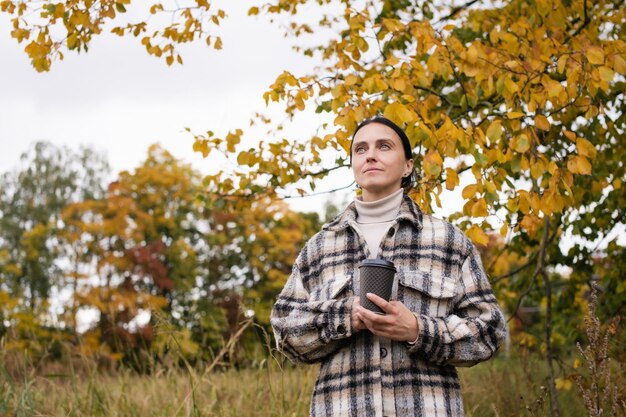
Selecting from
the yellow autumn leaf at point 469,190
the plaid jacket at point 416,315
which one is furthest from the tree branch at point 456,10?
the plaid jacket at point 416,315

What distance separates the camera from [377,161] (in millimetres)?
2250

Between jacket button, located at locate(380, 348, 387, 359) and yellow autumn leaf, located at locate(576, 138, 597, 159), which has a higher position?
yellow autumn leaf, located at locate(576, 138, 597, 159)

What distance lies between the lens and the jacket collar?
217 centimetres

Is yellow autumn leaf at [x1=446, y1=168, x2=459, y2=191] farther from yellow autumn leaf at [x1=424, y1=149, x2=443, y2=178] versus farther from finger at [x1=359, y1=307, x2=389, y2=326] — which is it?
finger at [x1=359, y1=307, x2=389, y2=326]

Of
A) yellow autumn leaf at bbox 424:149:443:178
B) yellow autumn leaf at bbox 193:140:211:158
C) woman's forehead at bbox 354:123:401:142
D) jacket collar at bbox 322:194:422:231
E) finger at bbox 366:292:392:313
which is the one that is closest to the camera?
finger at bbox 366:292:392:313

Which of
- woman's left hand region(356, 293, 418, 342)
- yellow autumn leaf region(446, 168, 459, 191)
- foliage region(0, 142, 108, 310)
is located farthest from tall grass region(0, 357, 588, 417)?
foliage region(0, 142, 108, 310)

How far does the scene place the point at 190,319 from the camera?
16922mm

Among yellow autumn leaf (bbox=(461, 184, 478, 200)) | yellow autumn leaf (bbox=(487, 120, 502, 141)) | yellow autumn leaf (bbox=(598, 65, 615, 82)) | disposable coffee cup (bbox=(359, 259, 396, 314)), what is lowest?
disposable coffee cup (bbox=(359, 259, 396, 314))

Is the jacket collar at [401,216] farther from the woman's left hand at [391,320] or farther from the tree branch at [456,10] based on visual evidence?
the tree branch at [456,10]

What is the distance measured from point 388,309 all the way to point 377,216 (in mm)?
438

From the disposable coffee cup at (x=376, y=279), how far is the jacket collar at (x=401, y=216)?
0.31 m

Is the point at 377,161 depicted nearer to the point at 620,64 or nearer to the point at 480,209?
the point at 480,209

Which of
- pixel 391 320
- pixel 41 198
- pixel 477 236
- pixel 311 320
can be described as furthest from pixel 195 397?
pixel 41 198

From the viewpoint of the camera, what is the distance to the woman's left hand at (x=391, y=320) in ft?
6.19
